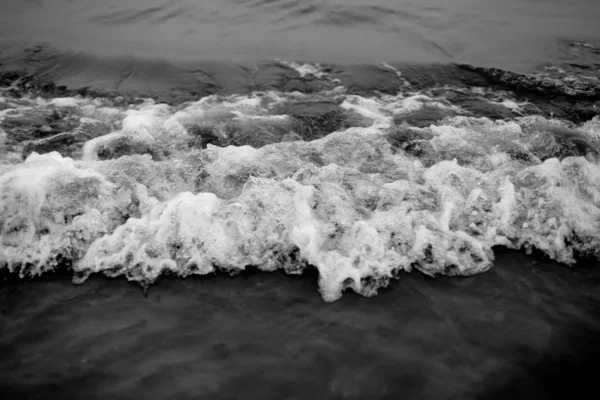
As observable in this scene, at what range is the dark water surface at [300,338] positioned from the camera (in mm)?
2354

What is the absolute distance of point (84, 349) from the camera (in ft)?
8.31

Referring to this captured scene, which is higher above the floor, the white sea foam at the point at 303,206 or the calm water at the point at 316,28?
the calm water at the point at 316,28

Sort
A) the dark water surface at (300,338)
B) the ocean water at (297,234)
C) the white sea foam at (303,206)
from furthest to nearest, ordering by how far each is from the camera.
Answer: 1. the white sea foam at (303,206)
2. the ocean water at (297,234)
3. the dark water surface at (300,338)

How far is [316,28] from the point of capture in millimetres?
7781

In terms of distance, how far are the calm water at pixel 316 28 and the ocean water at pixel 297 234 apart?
0.83 meters

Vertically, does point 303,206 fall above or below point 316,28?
below

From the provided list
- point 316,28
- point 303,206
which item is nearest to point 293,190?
point 303,206

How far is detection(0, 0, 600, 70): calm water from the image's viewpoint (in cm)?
687

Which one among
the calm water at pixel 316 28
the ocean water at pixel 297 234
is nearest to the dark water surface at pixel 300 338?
the ocean water at pixel 297 234

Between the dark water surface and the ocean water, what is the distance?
0.01 metres

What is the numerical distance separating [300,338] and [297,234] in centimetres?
86

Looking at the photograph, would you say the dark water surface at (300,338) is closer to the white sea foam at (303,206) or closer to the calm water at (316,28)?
the white sea foam at (303,206)

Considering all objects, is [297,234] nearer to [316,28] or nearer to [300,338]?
[300,338]

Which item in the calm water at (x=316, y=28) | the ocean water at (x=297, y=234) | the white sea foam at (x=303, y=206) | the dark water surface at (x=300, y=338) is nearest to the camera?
the dark water surface at (x=300, y=338)
